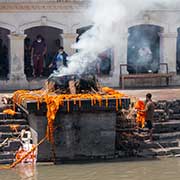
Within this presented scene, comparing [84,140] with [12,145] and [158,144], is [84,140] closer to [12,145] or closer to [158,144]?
[12,145]

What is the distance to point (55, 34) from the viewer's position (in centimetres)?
2897

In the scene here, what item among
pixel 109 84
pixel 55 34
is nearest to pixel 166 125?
pixel 109 84

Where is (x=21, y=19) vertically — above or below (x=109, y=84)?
above

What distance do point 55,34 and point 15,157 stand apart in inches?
513

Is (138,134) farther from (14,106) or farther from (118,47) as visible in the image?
(118,47)

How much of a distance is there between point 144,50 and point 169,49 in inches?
44.9

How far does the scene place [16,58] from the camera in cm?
2570

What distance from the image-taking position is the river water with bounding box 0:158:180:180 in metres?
15.3

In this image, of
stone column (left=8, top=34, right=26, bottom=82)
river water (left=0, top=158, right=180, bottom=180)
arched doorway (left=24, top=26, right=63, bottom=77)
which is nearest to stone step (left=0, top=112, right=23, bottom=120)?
river water (left=0, top=158, right=180, bottom=180)

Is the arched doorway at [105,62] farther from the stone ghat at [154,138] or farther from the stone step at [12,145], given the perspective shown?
the stone step at [12,145]

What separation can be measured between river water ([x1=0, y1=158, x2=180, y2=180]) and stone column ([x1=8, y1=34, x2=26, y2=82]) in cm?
970

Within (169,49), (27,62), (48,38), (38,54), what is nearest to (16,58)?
(38,54)

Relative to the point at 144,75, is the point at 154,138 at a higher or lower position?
lower

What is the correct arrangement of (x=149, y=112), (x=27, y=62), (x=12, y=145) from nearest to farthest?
(x=12, y=145), (x=149, y=112), (x=27, y=62)
